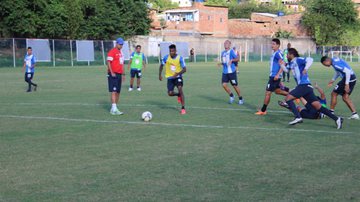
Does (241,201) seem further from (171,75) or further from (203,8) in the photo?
(203,8)

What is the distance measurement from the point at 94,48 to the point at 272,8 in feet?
304

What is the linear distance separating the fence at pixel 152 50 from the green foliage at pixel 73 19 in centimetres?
301

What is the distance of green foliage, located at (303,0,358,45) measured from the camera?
80062 millimetres

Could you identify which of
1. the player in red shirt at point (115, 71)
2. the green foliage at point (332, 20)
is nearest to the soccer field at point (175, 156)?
the player in red shirt at point (115, 71)

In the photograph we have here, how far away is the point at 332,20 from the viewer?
263 ft

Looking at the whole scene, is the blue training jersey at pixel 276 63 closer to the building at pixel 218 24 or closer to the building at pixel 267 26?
the building at pixel 218 24

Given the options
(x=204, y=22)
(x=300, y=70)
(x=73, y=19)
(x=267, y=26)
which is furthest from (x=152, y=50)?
(x=267, y=26)

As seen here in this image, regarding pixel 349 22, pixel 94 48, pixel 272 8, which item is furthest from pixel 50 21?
pixel 272 8

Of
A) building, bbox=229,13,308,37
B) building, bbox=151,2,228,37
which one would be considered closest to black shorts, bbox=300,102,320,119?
building, bbox=151,2,228,37

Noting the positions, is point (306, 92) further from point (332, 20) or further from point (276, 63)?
point (332, 20)

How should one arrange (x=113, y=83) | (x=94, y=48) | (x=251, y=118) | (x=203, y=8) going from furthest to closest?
(x=203, y=8) < (x=94, y=48) < (x=113, y=83) < (x=251, y=118)

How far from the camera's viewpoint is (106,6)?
57688 millimetres

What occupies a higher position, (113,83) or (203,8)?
(203,8)

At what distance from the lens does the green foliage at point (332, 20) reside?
80.1 m
